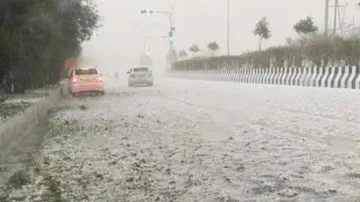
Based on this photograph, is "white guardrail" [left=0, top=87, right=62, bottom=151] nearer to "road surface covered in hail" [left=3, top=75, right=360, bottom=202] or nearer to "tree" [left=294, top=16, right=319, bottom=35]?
"road surface covered in hail" [left=3, top=75, right=360, bottom=202]

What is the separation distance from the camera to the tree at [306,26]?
39906 millimetres

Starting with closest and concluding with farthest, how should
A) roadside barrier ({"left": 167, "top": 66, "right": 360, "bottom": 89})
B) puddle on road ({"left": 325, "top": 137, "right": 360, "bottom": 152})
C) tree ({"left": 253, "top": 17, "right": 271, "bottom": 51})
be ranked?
puddle on road ({"left": 325, "top": 137, "right": 360, "bottom": 152}), roadside barrier ({"left": 167, "top": 66, "right": 360, "bottom": 89}), tree ({"left": 253, "top": 17, "right": 271, "bottom": 51})

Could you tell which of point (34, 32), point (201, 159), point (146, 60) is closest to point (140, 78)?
point (34, 32)

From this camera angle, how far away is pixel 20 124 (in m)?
11.6

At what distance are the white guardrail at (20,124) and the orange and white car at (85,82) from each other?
11883 mm

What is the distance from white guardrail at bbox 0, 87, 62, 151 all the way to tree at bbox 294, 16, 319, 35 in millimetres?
27308

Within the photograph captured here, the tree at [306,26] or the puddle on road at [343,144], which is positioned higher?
the tree at [306,26]

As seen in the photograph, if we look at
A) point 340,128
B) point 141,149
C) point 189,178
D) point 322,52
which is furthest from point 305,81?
point 189,178

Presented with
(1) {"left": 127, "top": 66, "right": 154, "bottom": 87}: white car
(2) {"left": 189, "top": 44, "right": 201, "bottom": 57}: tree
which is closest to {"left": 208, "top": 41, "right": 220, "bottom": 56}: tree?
(2) {"left": 189, "top": 44, "right": 201, "bottom": 57}: tree

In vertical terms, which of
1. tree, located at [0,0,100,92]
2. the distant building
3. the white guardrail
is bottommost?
the distant building

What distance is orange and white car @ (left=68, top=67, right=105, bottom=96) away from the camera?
93.5ft

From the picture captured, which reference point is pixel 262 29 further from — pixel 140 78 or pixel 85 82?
pixel 85 82

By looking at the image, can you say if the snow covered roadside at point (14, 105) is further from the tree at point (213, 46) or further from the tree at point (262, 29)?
the tree at point (213, 46)

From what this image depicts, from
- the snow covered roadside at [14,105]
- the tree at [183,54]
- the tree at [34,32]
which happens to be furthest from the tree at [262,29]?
the tree at [183,54]
